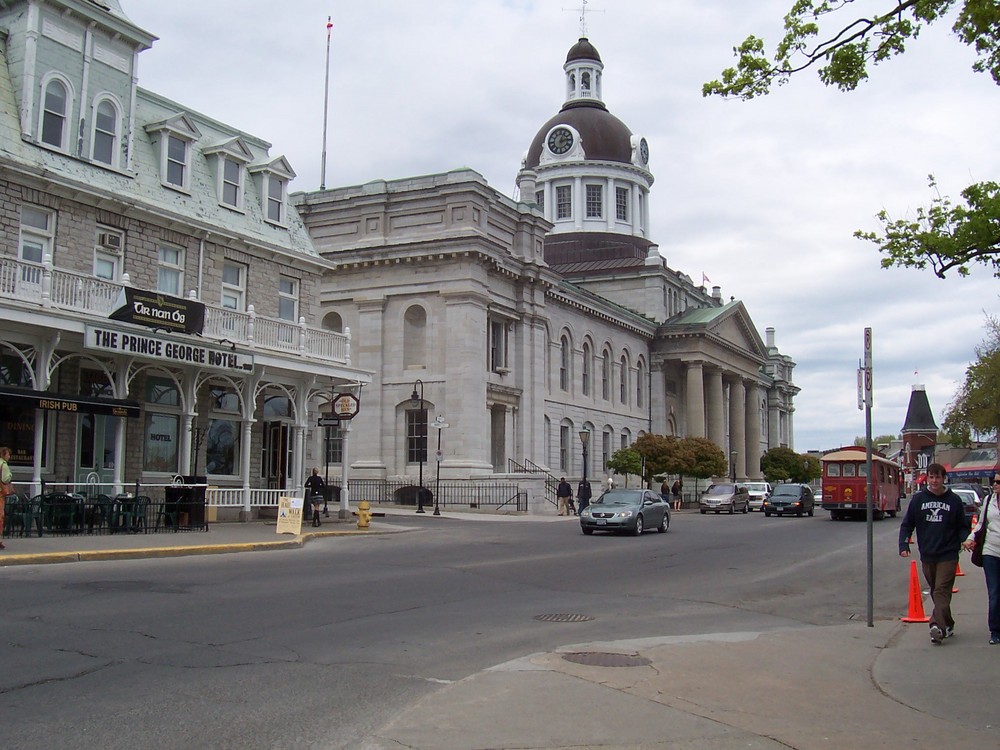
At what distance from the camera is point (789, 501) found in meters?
48.0

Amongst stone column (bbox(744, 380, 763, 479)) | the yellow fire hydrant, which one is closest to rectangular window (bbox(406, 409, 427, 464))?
the yellow fire hydrant

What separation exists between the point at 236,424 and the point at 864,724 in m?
25.0

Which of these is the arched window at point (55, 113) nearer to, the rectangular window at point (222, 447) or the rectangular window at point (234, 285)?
the rectangular window at point (234, 285)

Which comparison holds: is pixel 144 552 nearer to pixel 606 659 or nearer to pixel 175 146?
pixel 606 659

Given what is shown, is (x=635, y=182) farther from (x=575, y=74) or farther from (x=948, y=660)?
(x=948, y=660)

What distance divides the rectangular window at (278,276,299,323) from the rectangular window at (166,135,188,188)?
449cm

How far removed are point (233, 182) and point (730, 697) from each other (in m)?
25.9

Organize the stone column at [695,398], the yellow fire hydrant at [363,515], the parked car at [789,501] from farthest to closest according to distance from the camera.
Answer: the stone column at [695,398] → the parked car at [789,501] → the yellow fire hydrant at [363,515]

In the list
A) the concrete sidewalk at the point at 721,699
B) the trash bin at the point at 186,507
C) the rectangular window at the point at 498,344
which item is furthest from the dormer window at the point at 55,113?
the rectangular window at the point at 498,344

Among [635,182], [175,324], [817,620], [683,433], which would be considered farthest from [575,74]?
[817,620]

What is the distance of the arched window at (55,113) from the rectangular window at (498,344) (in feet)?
91.0

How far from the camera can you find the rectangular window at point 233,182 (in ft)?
98.2

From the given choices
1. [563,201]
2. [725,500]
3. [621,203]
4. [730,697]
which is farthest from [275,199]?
[621,203]

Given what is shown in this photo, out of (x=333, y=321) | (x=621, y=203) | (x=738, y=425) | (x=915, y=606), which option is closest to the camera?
(x=915, y=606)
